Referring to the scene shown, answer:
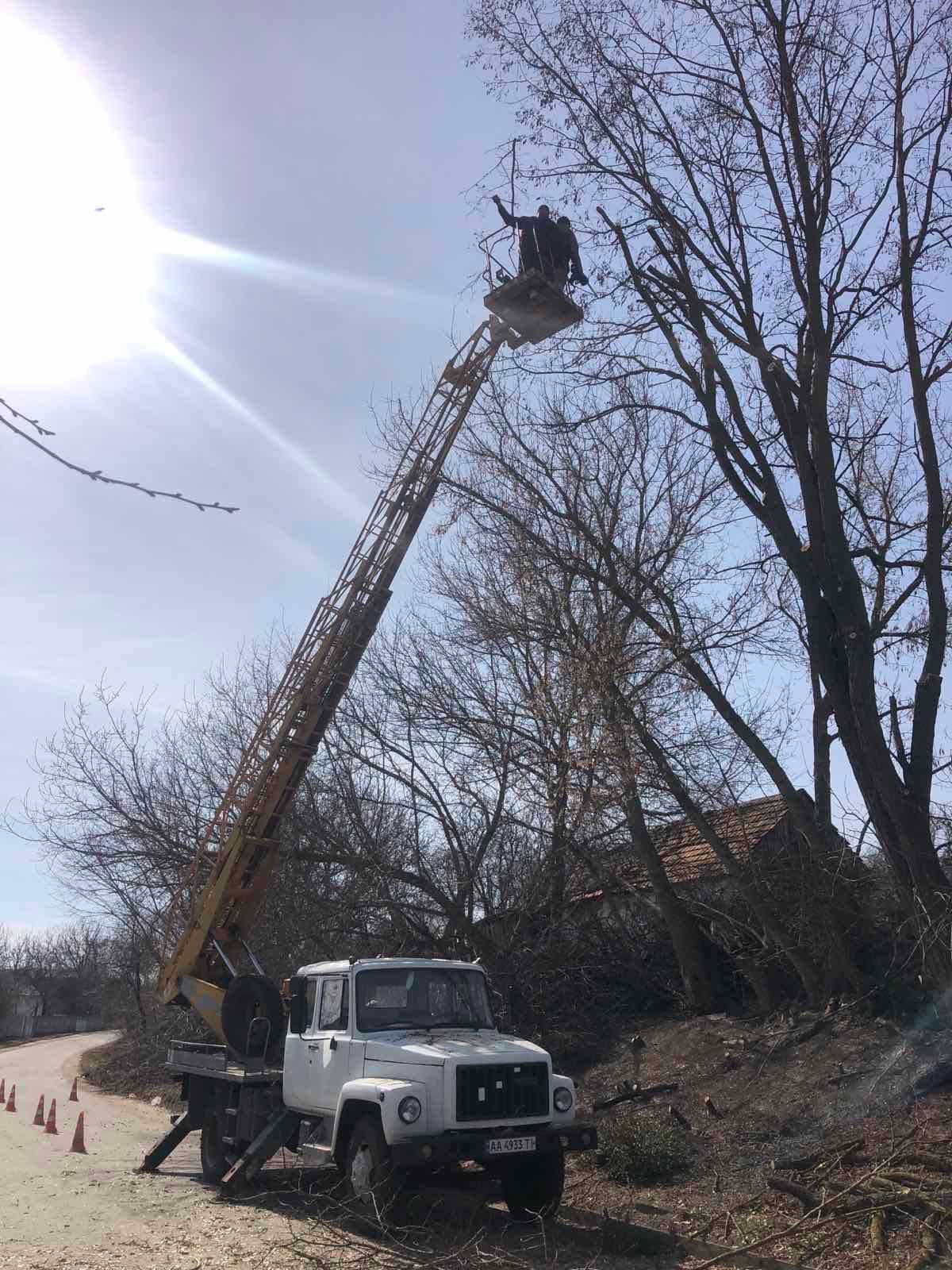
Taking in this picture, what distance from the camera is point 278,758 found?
1212cm

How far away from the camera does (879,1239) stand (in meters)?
6.84

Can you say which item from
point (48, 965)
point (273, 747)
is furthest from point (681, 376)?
point (48, 965)

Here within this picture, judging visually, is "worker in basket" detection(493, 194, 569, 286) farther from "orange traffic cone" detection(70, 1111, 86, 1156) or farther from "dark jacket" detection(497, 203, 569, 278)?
"orange traffic cone" detection(70, 1111, 86, 1156)

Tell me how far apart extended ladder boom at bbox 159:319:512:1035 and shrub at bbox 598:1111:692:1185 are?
4.19 meters

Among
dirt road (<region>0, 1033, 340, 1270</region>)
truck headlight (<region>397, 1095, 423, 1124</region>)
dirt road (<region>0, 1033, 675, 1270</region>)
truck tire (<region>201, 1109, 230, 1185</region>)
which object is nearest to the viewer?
dirt road (<region>0, 1033, 675, 1270</region>)

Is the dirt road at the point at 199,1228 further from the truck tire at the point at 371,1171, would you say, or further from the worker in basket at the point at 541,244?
the worker in basket at the point at 541,244

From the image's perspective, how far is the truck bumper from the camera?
802cm

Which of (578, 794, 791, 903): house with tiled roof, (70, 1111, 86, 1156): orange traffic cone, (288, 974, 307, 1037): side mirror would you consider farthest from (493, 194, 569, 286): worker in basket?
(70, 1111, 86, 1156): orange traffic cone

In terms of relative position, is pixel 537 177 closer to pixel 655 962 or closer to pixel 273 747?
pixel 273 747

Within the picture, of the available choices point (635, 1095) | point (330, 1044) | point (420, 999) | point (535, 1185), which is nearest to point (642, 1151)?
Result: point (535, 1185)

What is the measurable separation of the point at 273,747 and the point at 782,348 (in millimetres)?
7126

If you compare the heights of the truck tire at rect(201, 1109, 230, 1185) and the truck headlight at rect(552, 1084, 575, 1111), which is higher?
the truck headlight at rect(552, 1084, 575, 1111)

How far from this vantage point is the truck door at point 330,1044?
9352 millimetres

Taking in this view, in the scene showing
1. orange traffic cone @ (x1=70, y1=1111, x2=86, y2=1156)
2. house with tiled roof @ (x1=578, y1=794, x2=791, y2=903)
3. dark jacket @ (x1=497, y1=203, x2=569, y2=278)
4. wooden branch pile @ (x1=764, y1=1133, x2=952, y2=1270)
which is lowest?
orange traffic cone @ (x1=70, y1=1111, x2=86, y2=1156)
